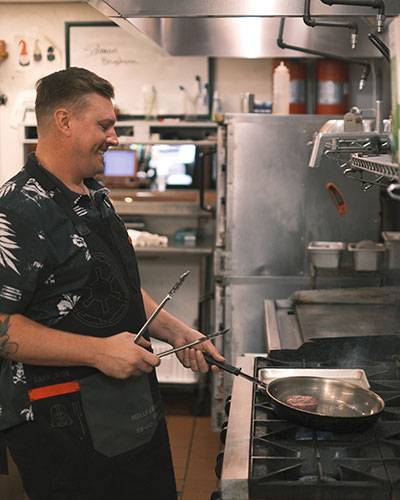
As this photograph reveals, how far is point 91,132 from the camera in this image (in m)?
2.05

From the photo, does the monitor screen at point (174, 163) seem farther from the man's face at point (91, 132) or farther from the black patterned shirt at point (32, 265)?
the black patterned shirt at point (32, 265)

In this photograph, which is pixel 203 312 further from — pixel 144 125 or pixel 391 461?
pixel 391 461

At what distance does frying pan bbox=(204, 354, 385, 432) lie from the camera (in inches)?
67.0

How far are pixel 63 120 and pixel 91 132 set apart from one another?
0.08 m

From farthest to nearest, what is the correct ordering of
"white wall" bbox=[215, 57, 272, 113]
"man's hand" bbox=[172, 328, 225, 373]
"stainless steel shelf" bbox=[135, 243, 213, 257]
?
"white wall" bbox=[215, 57, 272, 113] < "stainless steel shelf" bbox=[135, 243, 213, 257] < "man's hand" bbox=[172, 328, 225, 373]

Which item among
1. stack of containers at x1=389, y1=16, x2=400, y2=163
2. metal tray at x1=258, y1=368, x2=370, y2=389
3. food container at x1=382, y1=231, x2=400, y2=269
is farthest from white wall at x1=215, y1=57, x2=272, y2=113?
stack of containers at x1=389, y1=16, x2=400, y2=163

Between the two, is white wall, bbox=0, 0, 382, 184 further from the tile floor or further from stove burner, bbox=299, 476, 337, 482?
stove burner, bbox=299, 476, 337, 482

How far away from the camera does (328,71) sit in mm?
4684

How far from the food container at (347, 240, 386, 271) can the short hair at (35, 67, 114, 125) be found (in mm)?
1827

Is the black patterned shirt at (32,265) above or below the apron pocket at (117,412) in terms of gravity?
above

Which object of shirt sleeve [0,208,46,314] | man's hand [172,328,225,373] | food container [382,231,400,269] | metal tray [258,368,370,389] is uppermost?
shirt sleeve [0,208,46,314]

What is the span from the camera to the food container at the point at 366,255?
11.6ft

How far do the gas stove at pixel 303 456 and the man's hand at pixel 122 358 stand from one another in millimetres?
256

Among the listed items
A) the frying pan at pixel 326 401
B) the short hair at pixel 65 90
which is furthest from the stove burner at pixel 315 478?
the short hair at pixel 65 90
